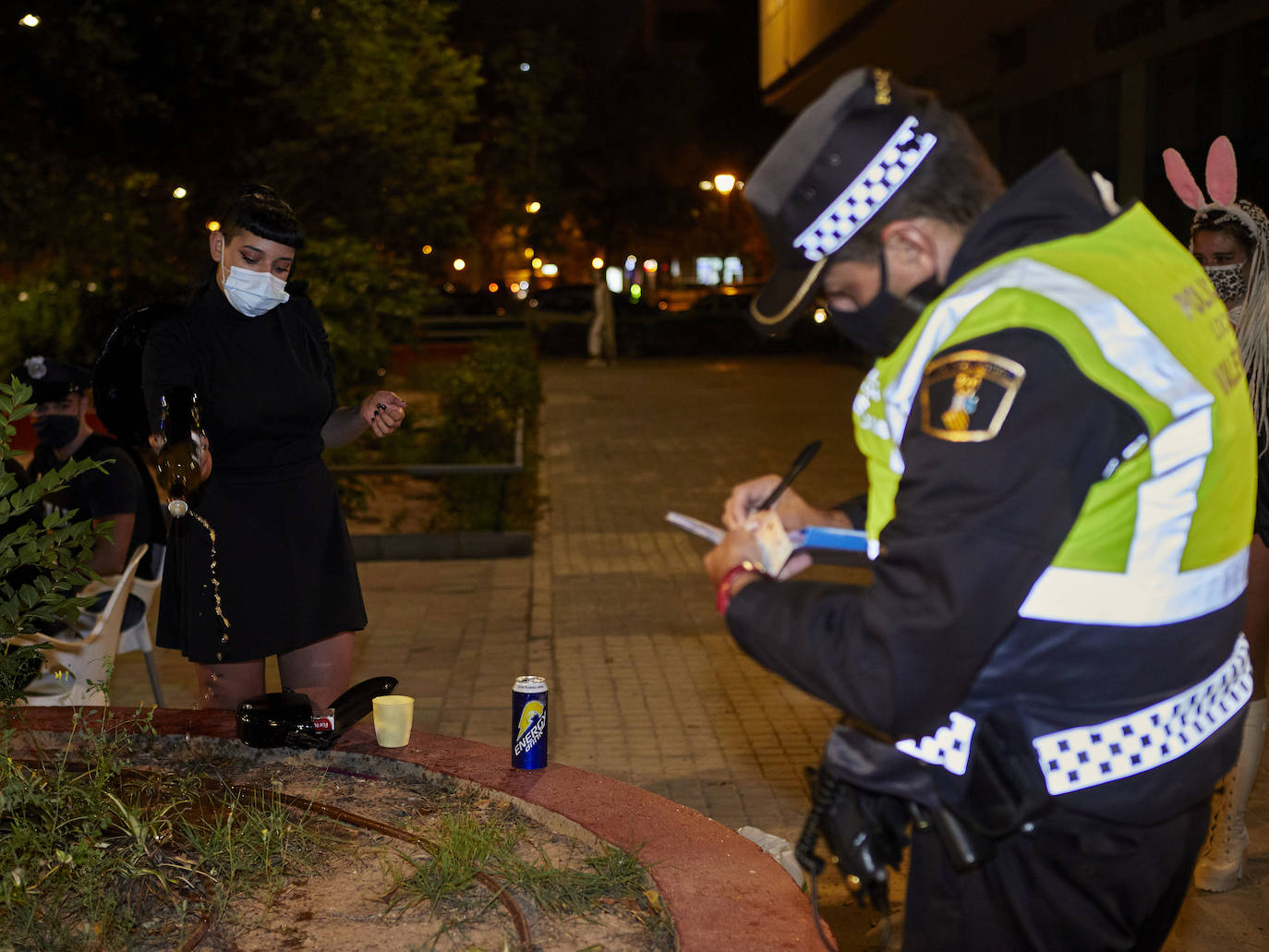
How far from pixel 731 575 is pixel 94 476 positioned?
4.08 metres

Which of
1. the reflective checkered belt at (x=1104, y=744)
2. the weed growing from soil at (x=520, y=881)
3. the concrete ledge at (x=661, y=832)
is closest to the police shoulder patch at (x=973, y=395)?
the reflective checkered belt at (x=1104, y=744)

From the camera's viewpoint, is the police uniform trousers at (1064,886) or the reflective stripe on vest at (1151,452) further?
the police uniform trousers at (1064,886)

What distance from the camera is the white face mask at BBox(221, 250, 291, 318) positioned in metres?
3.93

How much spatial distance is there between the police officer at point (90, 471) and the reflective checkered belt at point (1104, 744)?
4.25 meters

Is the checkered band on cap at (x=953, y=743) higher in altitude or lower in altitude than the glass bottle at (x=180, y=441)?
lower

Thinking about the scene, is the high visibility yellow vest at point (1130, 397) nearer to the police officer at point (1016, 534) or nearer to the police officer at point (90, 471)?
the police officer at point (1016, 534)

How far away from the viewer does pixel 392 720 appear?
392 cm

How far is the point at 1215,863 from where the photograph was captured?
13.9 ft

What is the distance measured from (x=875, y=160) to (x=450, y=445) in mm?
9956

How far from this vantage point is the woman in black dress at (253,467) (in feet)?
12.8

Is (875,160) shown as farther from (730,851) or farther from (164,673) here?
(164,673)

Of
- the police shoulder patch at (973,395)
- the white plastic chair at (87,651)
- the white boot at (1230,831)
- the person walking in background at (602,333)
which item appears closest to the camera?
the police shoulder patch at (973,395)

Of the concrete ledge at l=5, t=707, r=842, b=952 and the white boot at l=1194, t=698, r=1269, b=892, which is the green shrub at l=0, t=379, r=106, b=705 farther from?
the white boot at l=1194, t=698, r=1269, b=892

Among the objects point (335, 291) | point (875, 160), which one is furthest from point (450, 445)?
point (875, 160)
